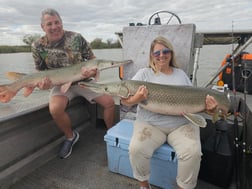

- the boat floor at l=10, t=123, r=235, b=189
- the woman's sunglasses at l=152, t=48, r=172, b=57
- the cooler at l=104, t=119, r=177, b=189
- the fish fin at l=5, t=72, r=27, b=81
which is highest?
the woman's sunglasses at l=152, t=48, r=172, b=57

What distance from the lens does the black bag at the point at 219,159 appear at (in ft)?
6.79

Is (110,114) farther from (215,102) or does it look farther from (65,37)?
(215,102)

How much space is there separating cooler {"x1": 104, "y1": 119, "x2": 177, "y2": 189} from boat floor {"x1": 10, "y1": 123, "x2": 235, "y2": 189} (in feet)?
0.31

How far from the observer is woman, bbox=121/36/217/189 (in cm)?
179

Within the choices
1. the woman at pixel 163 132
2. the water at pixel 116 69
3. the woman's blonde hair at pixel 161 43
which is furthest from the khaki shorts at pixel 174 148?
the water at pixel 116 69

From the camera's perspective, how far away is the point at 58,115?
2643 mm

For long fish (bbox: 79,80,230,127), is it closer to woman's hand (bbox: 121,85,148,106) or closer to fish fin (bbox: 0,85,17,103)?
woman's hand (bbox: 121,85,148,106)

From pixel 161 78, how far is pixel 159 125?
474 mm

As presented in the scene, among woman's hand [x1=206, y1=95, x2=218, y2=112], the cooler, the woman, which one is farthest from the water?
woman's hand [x1=206, y1=95, x2=218, y2=112]

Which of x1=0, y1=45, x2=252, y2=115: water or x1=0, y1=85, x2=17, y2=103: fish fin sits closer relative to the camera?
x1=0, y1=85, x2=17, y2=103: fish fin

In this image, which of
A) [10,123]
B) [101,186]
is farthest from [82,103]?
[101,186]

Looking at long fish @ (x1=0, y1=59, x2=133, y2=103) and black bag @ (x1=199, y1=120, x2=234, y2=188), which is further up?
long fish @ (x1=0, y1=59, x2=133, y2=103)

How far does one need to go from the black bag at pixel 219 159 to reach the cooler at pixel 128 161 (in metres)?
0.36

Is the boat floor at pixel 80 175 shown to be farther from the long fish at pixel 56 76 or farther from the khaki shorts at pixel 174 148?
the long fish at pixel 56 76
